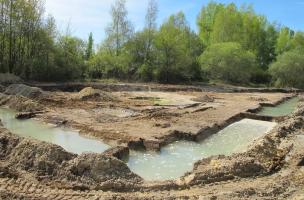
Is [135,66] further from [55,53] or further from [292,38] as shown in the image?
[292,38]

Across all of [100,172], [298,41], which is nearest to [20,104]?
[100,172]

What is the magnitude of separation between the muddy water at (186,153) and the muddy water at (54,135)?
71.8 inches

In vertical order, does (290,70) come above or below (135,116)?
above

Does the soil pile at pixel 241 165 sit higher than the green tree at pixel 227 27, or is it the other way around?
the green tree at pixel 227 27

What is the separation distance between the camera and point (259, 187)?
1099 centimetres

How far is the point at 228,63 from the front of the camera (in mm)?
53312

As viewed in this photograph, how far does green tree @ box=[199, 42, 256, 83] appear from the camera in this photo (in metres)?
53.0

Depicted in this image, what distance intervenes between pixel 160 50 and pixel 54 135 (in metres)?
34.0

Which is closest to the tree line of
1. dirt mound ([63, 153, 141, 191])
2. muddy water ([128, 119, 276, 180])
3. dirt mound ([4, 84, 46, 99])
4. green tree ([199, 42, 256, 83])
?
green tree ([199, 42, 256, 83])

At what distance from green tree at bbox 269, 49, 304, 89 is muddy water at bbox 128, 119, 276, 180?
116ft

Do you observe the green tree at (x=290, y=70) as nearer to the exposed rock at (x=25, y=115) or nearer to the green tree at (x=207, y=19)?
the green tree at (x=207, y=19)

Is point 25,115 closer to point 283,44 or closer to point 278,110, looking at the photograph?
point 278,110

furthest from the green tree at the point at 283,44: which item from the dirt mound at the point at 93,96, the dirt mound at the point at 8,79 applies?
the dirt mound at the point at 8,79

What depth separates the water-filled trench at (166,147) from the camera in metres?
14.0
